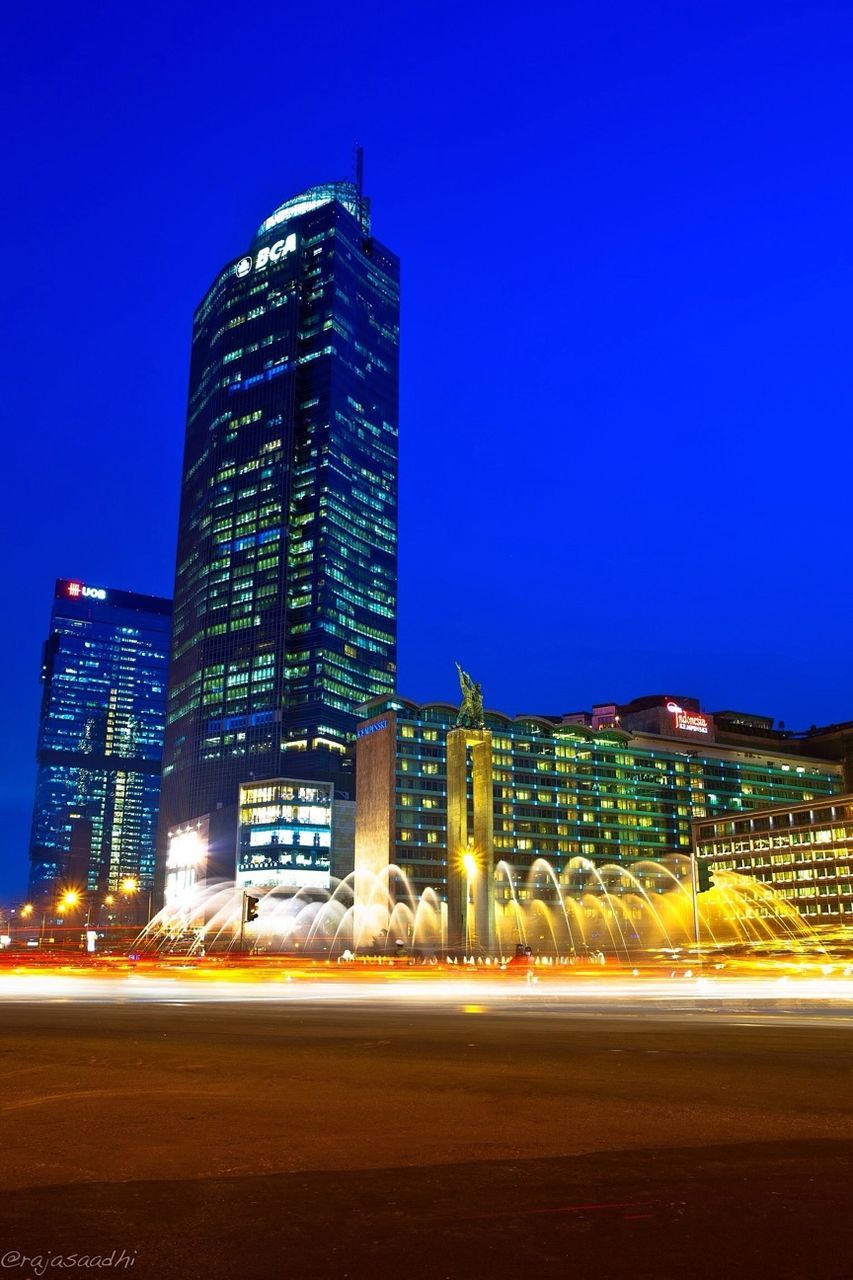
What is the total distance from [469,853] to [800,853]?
81.5m

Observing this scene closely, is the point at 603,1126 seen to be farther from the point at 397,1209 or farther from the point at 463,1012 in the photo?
the point at 463,1012

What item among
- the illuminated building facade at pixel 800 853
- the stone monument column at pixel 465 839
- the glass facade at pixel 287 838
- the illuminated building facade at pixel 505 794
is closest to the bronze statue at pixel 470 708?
the stone monument column at pixel 465 839

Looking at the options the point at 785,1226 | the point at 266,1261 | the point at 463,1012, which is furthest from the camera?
the point at 463,1012

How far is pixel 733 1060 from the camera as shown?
1669 cm

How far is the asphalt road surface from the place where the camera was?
654 cm

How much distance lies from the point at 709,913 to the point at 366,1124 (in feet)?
590

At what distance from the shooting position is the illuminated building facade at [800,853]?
6161 inches

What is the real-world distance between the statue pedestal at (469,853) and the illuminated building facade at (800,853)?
68.2 metres

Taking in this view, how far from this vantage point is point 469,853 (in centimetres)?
11000

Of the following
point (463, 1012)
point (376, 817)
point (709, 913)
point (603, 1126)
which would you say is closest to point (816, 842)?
point (709, 913)

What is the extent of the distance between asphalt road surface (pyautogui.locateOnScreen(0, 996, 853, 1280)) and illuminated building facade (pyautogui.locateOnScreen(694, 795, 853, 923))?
499ft

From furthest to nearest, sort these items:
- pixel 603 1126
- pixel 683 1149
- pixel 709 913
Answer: pixel 709 913 → pixel 603 1126 → pixel 683 1149

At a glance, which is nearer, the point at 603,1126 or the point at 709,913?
the point at 603,1126

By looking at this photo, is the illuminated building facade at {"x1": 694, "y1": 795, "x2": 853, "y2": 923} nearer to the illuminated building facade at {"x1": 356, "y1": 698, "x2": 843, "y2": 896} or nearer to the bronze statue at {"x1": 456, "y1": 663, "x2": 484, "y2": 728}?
the illuminated building facade at {"x1": 356, "y1": 698, "x2": 843, "y2": 896}
